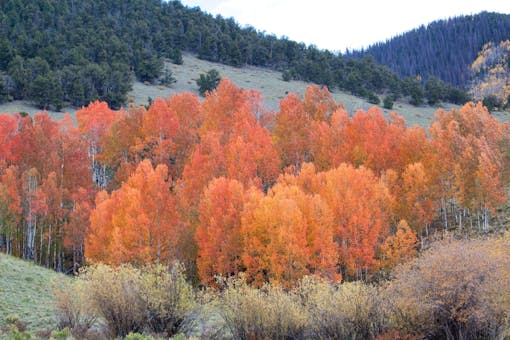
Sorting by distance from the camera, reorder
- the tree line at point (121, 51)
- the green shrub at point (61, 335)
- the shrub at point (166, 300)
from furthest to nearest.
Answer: the tree line at point (121, 51) → the shrub at point (166, 300) → the green shrub at point (61, 335)

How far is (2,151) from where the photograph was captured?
5641 centimetres

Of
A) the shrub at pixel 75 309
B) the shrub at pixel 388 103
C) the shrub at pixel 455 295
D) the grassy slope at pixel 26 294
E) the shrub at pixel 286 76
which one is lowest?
the grassy slope at pixel 26 294

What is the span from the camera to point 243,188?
45750 millimetres

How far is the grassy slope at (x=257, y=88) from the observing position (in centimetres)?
10594

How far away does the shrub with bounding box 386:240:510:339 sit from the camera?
2250 centimetres

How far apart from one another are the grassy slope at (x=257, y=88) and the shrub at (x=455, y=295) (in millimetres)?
74559

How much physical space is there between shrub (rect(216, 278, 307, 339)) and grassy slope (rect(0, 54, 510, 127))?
7302cm

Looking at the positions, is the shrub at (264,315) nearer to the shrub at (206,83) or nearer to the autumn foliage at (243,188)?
the autumn foliage at (243,188)

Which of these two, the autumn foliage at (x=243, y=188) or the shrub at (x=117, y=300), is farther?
the autumn foliage at (x=243, y=188)

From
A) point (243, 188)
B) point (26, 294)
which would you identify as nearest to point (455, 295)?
point (243, 188)

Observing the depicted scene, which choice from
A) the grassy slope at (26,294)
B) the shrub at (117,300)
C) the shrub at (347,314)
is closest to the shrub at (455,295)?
the shrub at (347,314)

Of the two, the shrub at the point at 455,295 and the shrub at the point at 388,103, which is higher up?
the shrub at the point at 388,103

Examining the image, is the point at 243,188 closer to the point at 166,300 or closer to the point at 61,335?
the point at 166,300

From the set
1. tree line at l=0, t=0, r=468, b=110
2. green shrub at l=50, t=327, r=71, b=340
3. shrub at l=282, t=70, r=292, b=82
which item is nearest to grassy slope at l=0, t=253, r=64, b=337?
green shrub at l=50, t=327, r=71, b=340
